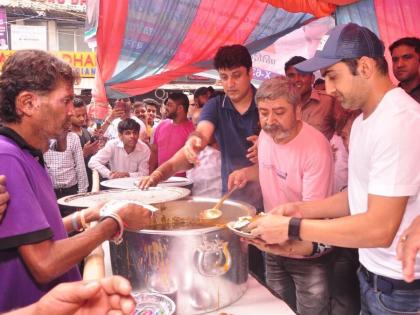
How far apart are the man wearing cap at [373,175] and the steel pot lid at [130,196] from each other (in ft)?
1.87

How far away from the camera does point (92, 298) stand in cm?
68

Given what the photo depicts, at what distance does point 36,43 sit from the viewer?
15109mm

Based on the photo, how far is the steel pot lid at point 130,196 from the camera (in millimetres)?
1810

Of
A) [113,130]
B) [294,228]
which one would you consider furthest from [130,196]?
[113,130]

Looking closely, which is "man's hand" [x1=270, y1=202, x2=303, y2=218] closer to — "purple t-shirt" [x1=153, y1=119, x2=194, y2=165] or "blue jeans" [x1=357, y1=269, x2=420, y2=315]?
"blue jeans" [x1=357, y1=269, x2=420, y2=315]

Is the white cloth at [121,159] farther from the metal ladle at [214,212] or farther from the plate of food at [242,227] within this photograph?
the plate of food at [242,227]

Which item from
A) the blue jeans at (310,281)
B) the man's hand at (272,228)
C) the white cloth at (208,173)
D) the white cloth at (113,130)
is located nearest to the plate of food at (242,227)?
the man's hand at (272,228)

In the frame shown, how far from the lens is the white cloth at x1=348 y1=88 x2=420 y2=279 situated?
129cm

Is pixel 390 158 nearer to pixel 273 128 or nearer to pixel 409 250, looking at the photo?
pixel 409 250

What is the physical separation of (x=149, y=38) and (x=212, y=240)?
3380mm

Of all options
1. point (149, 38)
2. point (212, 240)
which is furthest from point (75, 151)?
point (212, 240)

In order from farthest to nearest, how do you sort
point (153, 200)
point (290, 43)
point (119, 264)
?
point (290, 43) < point (153, 200) < point (119, 264)

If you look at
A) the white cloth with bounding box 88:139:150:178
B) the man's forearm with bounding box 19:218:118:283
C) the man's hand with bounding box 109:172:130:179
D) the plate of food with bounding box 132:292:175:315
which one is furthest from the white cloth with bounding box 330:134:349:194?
the white cloth with bounding box 88:139:150:178

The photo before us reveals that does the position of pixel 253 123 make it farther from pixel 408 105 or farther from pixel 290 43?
pixel 290 43
